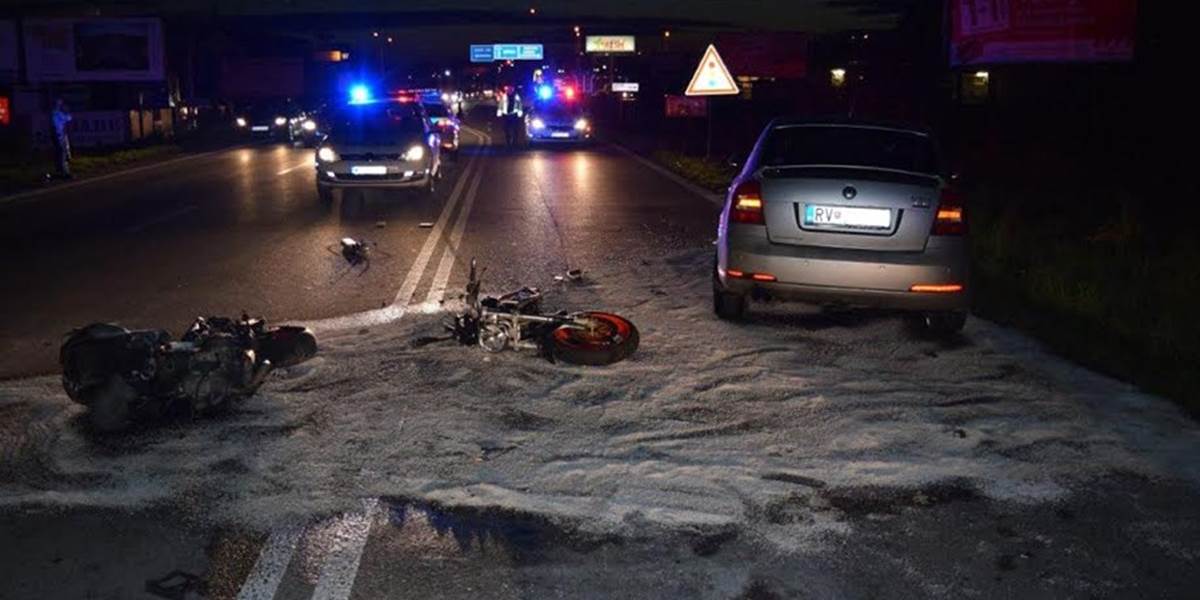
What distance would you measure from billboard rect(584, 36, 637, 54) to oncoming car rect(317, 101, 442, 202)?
2695 inches

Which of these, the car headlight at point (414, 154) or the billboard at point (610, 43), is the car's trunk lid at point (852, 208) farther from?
the billboard at point (610, 43)

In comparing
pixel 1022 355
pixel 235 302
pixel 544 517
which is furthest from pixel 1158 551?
pixel 235 302

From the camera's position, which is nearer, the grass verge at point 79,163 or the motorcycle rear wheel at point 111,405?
the motorcycle rear wheel at point 111,405

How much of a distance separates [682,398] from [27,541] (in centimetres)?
346

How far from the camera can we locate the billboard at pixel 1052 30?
17828 millimetres

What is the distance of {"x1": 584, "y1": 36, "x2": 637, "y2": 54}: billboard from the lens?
86.4 meters

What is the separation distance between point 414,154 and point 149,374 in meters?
12.6

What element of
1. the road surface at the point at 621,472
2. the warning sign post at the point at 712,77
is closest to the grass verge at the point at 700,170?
the warning sign post at the point at 712,77

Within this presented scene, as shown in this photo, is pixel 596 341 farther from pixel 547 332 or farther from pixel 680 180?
pixel 680 180

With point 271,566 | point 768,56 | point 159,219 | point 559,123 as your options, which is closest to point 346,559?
point 271,566

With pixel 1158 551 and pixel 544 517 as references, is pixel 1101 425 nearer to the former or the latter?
pixel 1158 551

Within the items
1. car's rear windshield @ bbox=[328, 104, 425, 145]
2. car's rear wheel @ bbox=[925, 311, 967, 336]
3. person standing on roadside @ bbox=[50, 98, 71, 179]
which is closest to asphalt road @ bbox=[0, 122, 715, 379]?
person standing on roadside @ bbox=[50, 98, 71, 179]

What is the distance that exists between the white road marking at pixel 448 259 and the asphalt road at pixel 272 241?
27mm

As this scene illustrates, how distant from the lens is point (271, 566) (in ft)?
14.0
